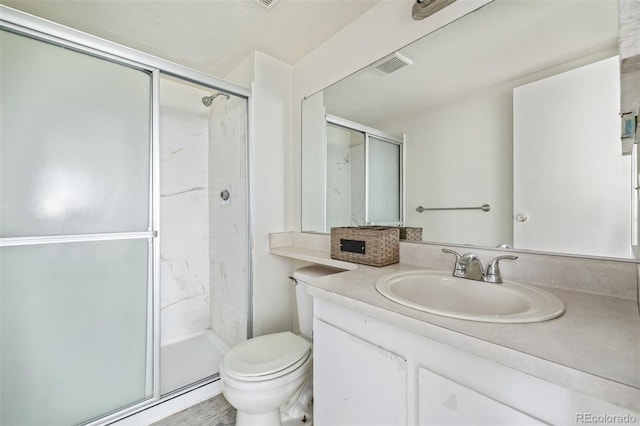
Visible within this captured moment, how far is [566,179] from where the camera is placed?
2.95 feet

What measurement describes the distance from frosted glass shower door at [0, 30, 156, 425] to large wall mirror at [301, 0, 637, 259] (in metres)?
1.36

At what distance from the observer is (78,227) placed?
1.19 m

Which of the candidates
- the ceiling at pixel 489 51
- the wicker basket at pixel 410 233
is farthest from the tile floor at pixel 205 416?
the ceiling at pixel 489 51

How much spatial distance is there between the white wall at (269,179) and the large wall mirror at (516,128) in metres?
0.76

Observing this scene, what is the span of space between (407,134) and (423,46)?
1.35ft

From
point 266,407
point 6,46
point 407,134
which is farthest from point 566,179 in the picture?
point 6,46

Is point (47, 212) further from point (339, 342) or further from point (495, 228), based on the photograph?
point (495, 228)

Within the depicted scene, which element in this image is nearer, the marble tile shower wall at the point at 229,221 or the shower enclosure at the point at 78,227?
the shower enclosure at the point at 78,227

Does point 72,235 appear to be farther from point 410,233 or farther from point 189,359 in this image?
point 410,233

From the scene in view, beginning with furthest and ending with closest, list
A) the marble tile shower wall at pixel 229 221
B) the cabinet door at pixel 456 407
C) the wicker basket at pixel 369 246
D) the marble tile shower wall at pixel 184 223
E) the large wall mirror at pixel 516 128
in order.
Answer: the marble tile shower wall at pixel 184 223, the marble tile shower wall at pixel 229 221, the wicker basket at pixel 369 246, the large wall mirror at pixel 516 128, the cabinet door at pixel 456 407

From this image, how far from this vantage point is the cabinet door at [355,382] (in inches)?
28.3

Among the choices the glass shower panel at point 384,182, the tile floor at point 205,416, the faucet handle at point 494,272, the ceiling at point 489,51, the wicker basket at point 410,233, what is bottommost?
the tile floor at point 205,416

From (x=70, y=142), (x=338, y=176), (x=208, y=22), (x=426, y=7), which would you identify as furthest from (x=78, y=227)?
(x=426, y=7)

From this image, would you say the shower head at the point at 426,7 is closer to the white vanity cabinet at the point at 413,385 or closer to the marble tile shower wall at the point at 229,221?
the marble tile shower wall at the point at 229,221
